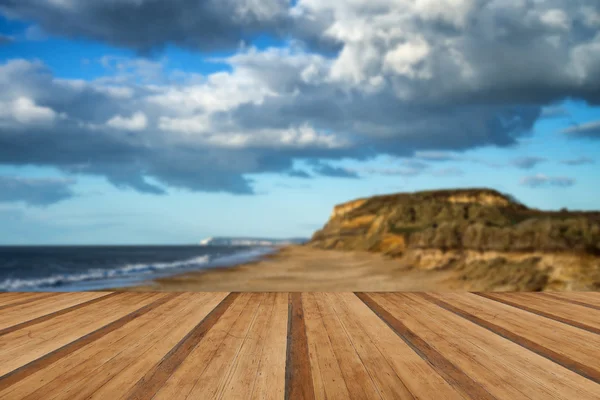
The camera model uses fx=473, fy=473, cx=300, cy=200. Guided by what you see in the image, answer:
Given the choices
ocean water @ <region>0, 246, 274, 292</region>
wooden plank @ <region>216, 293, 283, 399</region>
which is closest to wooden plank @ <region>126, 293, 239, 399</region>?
wooden plank @ <region>216, 293, 283, 399</region>

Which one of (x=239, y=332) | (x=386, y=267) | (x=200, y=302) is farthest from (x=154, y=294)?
(x=386, y=267)

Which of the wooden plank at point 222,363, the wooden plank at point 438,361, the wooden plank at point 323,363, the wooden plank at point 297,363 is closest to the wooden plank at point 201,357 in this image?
the wooden plank at point 222,363

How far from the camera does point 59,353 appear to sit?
3.27m

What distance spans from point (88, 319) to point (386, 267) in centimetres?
2411

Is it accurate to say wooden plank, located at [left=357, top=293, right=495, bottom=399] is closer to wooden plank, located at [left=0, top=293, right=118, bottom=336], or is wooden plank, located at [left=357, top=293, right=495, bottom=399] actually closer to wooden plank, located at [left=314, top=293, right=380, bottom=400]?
wooden plank, located at [left=314, top=293, right=380, bottom=400]

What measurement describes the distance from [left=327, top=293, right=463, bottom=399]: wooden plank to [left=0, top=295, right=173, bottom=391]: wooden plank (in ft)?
6.47

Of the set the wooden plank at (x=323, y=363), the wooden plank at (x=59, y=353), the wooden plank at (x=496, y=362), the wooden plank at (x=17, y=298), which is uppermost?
the wooden plank at (x=17, y=298)

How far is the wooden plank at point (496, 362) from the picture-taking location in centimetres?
258

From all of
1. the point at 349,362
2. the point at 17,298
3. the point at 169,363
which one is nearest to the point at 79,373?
the point at 169,363

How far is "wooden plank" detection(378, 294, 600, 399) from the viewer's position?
258cm

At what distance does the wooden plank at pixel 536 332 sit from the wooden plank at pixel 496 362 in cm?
10

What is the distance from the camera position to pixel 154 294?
587cm

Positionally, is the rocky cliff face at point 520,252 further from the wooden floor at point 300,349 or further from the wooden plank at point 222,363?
the wooden plank at point 222,363

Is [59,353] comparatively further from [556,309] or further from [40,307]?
[556,309]
